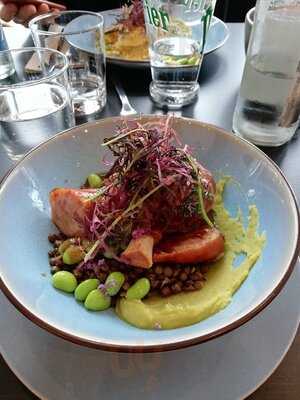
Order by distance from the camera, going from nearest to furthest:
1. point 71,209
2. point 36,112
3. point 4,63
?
point 71,209, point 36,112, point 4,63

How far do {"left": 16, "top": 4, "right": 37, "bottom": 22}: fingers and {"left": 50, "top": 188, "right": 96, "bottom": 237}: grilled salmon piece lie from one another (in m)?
1.10

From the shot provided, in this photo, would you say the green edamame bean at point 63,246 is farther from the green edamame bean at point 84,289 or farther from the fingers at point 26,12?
the fingers at point 26,12

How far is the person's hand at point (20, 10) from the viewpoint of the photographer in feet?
5.38

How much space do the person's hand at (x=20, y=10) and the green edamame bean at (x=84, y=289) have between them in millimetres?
1304

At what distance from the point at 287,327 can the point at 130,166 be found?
399 millimetres

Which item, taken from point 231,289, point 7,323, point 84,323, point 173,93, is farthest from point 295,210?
point 173,93

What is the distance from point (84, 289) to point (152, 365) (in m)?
0.17

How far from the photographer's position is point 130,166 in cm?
81

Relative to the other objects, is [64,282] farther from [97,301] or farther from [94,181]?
[94,181]

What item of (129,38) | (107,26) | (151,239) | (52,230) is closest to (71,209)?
(52,230)

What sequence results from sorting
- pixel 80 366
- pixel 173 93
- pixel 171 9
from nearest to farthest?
pixel 80 366, pixel 171 9, pixel 173 93

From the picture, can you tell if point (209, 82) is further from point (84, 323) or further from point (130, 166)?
point (84, 323)

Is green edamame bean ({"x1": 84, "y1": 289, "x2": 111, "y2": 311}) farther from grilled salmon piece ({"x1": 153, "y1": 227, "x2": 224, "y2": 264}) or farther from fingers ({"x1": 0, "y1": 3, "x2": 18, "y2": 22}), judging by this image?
fingers ({"x1": 0, "y1": 3, "x2": 18, "y2": 22})

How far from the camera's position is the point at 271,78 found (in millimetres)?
968
